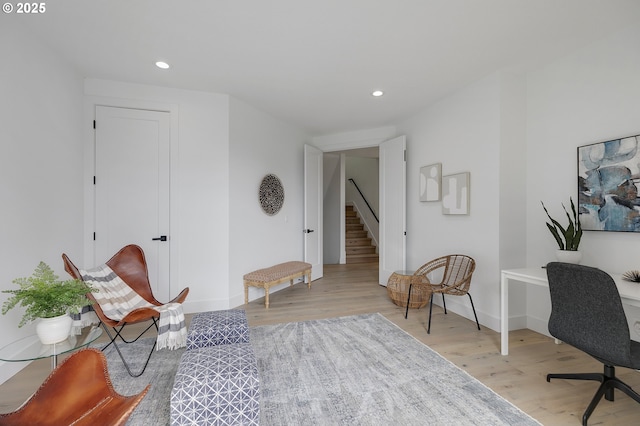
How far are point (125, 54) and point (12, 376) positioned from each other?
2.75 metres

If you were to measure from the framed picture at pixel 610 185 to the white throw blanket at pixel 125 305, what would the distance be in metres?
3.54

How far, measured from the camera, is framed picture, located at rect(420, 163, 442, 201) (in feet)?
12.6

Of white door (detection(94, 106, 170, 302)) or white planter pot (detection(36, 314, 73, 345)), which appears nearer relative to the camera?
white planter pot (detection(36, 314, 73, 345))

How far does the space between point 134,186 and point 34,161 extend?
960 mm

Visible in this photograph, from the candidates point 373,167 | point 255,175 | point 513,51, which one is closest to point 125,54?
point 255,175

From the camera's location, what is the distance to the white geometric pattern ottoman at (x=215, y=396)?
1.50 m

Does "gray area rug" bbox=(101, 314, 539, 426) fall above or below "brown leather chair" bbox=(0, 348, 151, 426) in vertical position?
below

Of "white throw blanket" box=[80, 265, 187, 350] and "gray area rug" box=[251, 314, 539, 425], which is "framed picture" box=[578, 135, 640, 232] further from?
"white throw blanket" box=[80, 265, 187, 350]

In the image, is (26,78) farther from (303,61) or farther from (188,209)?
(303,61)

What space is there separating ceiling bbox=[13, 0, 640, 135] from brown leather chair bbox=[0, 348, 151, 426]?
2.21m

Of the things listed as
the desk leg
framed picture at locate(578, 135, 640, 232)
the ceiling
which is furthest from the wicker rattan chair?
the ceiling

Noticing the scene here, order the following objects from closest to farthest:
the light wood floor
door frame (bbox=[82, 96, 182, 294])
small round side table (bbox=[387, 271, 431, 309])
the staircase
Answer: the light wood floor < door frame (bbox=[82, 96, 182, 294]) < small round side table (bbox=[387, 271, 431, 309]) < the staircase

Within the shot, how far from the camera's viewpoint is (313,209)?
17.5ft

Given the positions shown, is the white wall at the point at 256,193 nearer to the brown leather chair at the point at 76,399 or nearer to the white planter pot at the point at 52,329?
the white planter pot at the point at 52,329
